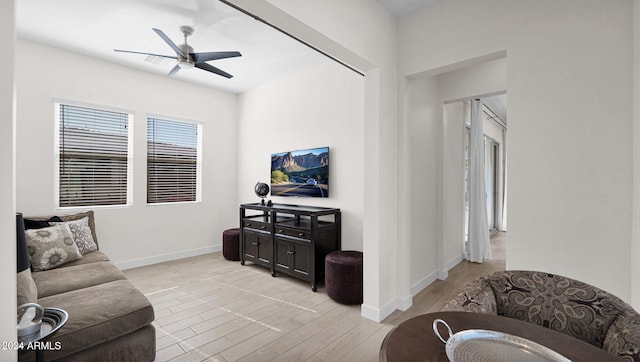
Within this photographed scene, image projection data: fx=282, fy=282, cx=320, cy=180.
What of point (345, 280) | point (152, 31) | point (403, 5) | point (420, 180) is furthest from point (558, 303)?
point (152, 31)

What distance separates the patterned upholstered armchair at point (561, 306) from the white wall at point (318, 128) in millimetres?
2263

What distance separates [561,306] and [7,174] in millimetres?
2258

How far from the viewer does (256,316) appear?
2.74 m

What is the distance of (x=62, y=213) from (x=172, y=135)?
1.84m

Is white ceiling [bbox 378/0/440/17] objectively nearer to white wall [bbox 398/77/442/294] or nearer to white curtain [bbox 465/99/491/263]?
white wall [bbox 398/77/442/294]

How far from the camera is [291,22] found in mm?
1922

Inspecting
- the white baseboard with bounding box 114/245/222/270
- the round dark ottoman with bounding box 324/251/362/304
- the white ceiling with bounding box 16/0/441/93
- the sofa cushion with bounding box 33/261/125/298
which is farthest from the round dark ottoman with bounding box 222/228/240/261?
the white ceiling with bounding box 16/0/441/93

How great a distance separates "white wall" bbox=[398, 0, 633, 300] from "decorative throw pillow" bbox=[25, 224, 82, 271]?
415cm

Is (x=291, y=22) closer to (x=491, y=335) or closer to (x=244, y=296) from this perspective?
(x=491, y=335)

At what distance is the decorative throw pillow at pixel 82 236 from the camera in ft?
10.5

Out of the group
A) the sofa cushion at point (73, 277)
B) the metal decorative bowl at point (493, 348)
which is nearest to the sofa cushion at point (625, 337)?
the metal decorative bowl at point (493, 348)

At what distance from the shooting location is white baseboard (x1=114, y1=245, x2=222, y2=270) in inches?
163

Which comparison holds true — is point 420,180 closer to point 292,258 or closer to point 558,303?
point 292,258

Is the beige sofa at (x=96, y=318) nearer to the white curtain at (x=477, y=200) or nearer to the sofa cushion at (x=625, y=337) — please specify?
the sofa cushion at (x=625, y=337)
